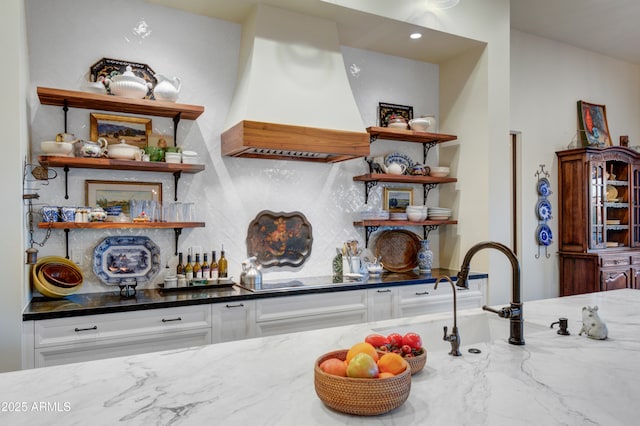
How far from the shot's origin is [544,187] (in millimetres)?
5027

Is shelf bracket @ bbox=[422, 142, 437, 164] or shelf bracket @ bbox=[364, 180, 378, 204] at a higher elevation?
shelf bracket @ bbox=[422, 142, 437, 164]

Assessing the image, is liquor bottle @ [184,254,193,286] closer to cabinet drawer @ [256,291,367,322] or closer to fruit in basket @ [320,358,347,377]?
cabinet drawer @ [256,291,367,322]

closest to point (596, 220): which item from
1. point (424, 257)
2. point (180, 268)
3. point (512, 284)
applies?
point (424, 257)

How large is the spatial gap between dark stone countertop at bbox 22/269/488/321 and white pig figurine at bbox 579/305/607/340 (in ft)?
5.51

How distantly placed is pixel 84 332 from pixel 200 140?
1.57 m

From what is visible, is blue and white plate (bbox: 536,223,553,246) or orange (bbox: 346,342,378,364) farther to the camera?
blue and white plate (bbox: 536,223,553,246)

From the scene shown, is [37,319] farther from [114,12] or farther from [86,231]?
[114,12]

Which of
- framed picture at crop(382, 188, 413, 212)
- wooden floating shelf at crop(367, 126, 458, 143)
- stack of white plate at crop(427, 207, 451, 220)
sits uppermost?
wooden floating shelf at crop(367, 126, 458, 143)

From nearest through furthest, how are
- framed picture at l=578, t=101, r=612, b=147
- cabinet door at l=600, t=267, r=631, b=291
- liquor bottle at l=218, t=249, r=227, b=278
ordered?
liquor bottle at l=218, t=249, r=227, b=278 → cabinet door at l=600, t=267, r=631, b=291 → framed picture at l=578, t=101, r=612, b=147

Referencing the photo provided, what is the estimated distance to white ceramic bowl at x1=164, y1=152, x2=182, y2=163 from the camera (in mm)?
3111

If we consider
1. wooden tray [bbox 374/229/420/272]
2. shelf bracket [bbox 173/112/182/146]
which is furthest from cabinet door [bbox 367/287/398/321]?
shelf bracket [bbox 173/112/182/146]

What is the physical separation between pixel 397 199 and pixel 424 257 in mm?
607

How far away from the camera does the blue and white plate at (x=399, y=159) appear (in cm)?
419

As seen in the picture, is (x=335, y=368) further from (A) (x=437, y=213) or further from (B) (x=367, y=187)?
(A) (x=437, y=213)
